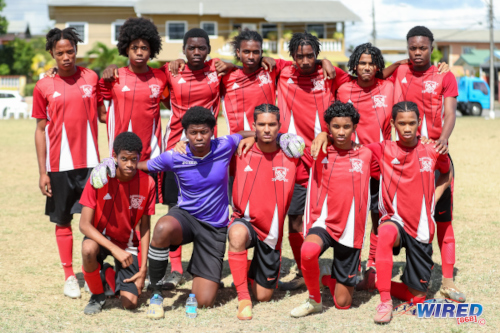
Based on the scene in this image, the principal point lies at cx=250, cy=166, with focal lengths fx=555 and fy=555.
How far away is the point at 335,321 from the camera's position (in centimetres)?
446

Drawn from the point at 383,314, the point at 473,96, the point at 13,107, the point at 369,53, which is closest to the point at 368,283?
the point at 383,314

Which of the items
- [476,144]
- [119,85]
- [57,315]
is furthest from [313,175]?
[476,144]

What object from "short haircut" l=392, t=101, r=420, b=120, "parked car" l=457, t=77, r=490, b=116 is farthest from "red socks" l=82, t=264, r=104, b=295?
"parked car" l=457, t=77, r=490, b=116

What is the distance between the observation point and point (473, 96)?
3078 centimetres

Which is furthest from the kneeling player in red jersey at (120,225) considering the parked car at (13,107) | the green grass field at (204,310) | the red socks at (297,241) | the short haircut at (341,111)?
the parked car at (13,107)

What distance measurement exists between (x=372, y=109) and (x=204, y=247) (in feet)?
6.73

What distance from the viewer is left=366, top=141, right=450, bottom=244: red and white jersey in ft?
15.8

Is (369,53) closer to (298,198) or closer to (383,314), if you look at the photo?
(298,198)

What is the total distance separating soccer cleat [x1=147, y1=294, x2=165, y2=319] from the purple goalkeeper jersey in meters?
0.82

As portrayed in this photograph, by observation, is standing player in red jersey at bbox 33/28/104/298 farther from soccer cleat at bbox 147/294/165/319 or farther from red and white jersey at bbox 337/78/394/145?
red and white jersey at bbox 337/78/394/145

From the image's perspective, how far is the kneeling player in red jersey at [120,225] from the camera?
4.74 m

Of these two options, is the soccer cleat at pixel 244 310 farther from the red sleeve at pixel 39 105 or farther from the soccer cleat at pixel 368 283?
the red sleeve at pixel 39 105

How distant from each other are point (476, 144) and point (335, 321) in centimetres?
1431

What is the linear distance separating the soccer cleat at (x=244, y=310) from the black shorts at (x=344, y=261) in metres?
0.79
